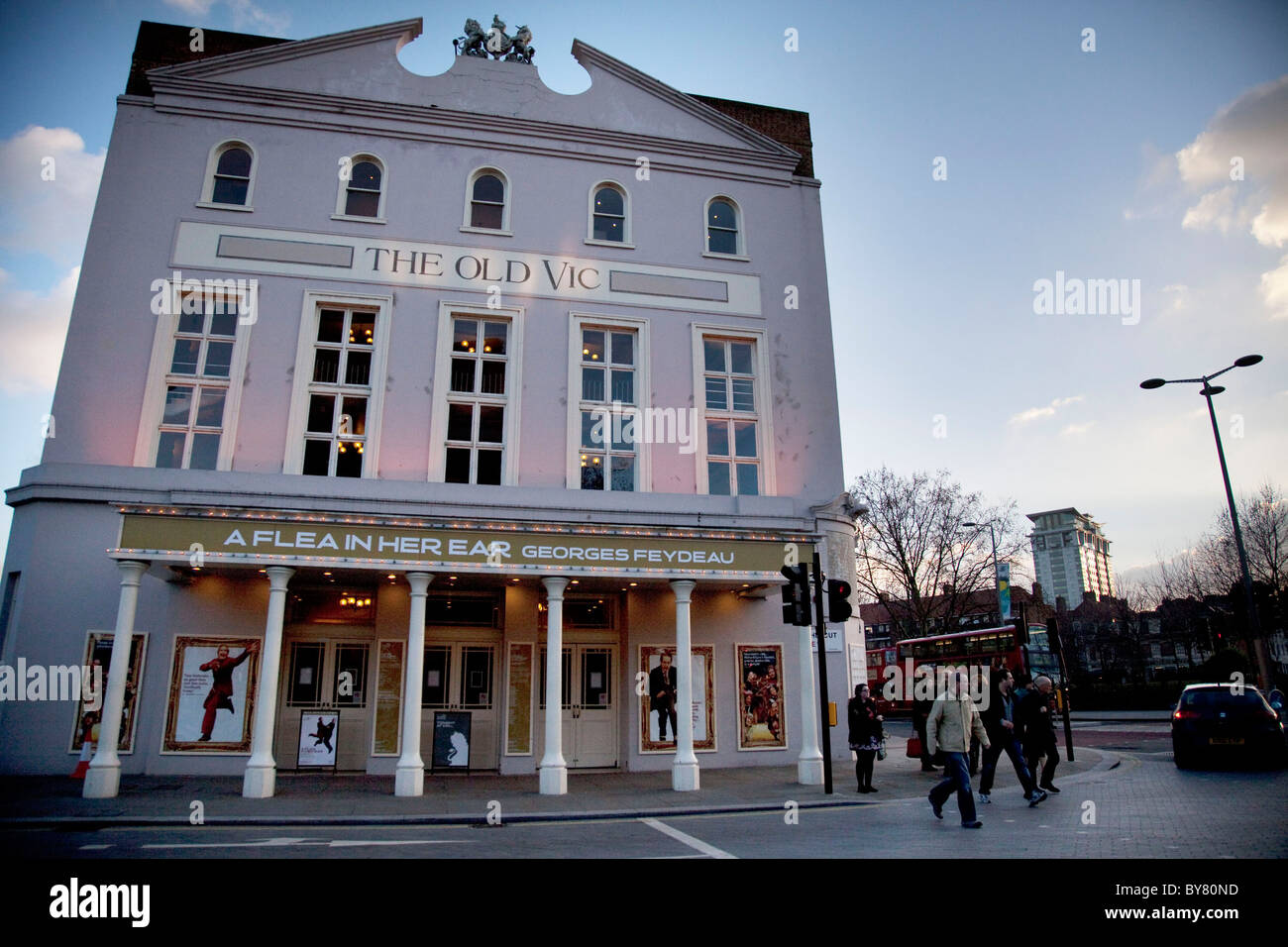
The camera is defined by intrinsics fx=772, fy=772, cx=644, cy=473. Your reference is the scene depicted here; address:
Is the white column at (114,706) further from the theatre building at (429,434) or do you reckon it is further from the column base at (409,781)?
the column base at (409,781)

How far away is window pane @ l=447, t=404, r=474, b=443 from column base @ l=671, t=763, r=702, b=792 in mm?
8508

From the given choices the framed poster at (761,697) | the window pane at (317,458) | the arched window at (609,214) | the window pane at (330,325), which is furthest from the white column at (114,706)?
the arched window at (609,214)

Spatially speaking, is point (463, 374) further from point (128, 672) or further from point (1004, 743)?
point (1004, 743)

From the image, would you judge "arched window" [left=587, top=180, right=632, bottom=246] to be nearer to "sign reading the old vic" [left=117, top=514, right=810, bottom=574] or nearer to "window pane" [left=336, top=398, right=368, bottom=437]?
"window pane" [left=336, top=398, right=368, bottom=437]

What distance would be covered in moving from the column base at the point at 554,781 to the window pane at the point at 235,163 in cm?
1556

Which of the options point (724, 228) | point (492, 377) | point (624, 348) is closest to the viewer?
point (492, 377)

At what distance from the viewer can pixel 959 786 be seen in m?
9.02

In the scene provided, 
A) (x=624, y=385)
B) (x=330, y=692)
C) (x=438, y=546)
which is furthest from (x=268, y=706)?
(x=624, y=385)

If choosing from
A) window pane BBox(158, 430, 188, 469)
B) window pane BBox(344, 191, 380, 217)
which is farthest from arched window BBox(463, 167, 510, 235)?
window pane BBox(158, 430, 188, 469)

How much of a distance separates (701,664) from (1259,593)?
26.5 m

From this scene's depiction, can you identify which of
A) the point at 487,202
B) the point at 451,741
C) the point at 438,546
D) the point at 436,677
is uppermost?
the point at 487,202

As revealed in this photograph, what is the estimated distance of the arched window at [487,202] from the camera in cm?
1925

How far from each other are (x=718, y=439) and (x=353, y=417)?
28.3 feet

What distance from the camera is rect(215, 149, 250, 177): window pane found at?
18656mm
